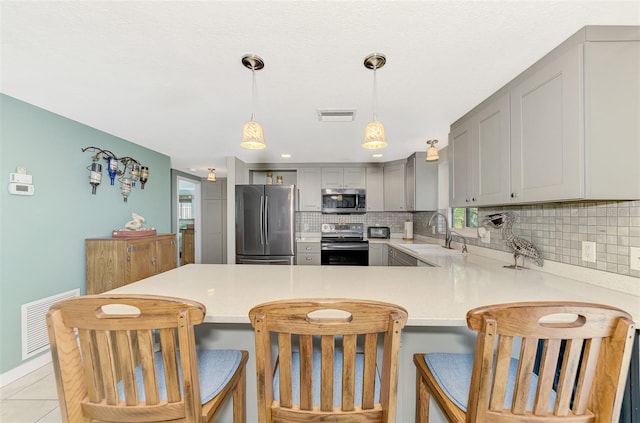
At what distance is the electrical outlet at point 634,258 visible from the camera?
121 centimetres

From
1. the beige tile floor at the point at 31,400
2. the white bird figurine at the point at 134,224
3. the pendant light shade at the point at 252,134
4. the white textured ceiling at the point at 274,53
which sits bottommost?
the beige tile floor at the point at 31,400

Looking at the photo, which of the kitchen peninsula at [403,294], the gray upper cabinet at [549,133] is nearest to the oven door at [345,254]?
the kitchen peninsula at [403,294]

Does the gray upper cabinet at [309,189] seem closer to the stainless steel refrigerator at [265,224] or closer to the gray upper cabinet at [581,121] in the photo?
the stainless steel refrigerator at [265,224]

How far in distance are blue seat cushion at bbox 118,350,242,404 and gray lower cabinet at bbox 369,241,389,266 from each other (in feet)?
10.1

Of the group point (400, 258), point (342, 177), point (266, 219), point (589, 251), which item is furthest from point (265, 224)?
point (589, 251)

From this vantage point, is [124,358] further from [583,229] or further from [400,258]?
[400,258]

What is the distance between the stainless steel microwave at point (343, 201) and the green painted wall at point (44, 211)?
2.85 meters

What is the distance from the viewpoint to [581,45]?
1.16 metres

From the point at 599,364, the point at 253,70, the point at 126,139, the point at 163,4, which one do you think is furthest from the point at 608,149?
the point at 126,139

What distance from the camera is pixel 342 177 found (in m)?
4.40

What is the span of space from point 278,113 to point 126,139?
83.5 inches

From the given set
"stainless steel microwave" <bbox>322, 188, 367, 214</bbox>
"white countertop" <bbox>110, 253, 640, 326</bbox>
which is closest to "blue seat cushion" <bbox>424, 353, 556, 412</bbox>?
"white countertop" <bbox>110, 253, 640, 326</bbox>

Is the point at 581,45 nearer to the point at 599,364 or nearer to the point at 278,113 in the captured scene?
the point at 599,364

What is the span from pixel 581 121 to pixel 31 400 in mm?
3660
